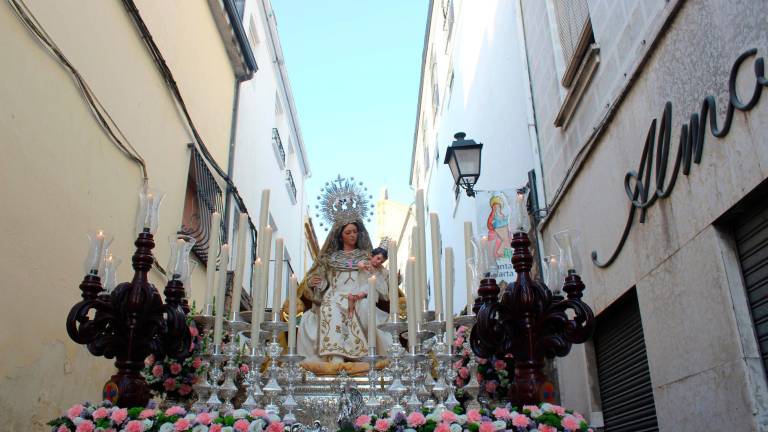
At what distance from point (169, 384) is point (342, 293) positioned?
1.33m

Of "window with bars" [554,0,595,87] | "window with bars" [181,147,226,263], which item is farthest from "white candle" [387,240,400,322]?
"window with bars" [181,147,226,263]

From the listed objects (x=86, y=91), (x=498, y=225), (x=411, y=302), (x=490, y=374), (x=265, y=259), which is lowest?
(x=490, y=374)

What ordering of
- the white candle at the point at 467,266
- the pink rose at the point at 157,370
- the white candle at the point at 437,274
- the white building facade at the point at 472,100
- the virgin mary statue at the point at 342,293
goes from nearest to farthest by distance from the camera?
the white candle at the point at 437,274 → the white candle at the point at 467,266 → the pink rose at the point at 157,370 → the virgin mary statue at the point at 342,293 → the white building facade at the point at 472,100

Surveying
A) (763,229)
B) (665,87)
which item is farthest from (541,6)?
(763,229)

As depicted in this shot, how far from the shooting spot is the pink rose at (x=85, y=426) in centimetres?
317

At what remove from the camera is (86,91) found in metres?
5.52

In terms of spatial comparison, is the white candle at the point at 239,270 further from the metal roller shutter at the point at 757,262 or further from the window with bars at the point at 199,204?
the window with bars at the point at 199,204

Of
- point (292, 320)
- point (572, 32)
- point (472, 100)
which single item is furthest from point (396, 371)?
point (472, 100)

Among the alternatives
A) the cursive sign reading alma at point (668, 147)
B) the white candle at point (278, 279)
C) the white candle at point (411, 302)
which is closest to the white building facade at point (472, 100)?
the cursive sign reading alma at point (668, 147)

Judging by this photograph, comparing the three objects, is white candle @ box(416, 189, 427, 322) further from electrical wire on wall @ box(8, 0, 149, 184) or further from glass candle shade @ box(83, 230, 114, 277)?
electrical wire on wall @ box(8, 0, 149, 184)

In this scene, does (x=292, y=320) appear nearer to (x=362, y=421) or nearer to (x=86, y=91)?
(x=362, y=421)

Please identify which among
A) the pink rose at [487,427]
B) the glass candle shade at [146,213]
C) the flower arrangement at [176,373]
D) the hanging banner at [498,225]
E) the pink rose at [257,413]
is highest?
the hanging banner at [498,225]

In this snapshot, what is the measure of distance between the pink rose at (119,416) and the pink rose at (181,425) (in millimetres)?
231

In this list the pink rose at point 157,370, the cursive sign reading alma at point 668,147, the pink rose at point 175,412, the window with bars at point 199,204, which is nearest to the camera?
the pink rose at point 175,412
